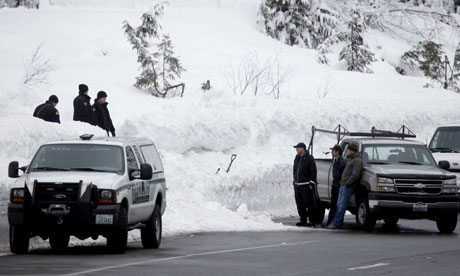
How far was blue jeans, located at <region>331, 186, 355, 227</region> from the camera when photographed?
2173 centimetres

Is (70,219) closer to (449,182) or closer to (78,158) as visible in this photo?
(78,158)

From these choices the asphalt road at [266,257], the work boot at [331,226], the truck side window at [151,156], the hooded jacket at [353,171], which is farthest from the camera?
the work boot at [331,226]

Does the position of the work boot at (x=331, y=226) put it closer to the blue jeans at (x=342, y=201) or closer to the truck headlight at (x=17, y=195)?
the blue jeans at (x=342, y=201)

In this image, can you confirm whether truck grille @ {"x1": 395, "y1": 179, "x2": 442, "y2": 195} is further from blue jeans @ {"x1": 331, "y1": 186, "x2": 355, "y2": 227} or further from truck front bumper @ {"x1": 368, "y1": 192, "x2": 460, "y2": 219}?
blue jeans @ {"x1": 331, "y1": 186, "x2": 355, "y2": 227}

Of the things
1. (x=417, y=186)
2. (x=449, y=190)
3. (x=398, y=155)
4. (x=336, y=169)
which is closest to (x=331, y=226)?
(x=336, y=169)

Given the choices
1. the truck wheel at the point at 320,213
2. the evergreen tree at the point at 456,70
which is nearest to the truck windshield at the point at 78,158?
the truck wheel at the point at 320,213

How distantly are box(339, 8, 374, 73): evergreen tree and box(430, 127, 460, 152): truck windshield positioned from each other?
20.6m

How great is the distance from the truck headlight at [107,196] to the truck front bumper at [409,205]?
6903 mm

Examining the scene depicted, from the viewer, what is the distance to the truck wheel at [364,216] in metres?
21.0

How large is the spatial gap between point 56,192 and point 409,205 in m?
7.96

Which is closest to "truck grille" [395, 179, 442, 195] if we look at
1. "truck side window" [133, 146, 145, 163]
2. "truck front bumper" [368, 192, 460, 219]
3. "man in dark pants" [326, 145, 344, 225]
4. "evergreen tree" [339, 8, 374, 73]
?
"truck front bumper" [368, 192, 460, 219]

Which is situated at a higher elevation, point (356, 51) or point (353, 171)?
point (356, 51)

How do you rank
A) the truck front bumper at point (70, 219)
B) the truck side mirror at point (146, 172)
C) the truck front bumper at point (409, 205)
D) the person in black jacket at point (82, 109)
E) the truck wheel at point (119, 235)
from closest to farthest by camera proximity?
the truck front bumper at point (70, 219) < the truck wheel at point (119, 235) < the truck side mirror at point (146, 172) < the truck front bumper at point (409, 205) < the person in black jacket at point (82, 109)

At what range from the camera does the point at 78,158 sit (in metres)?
16.4
